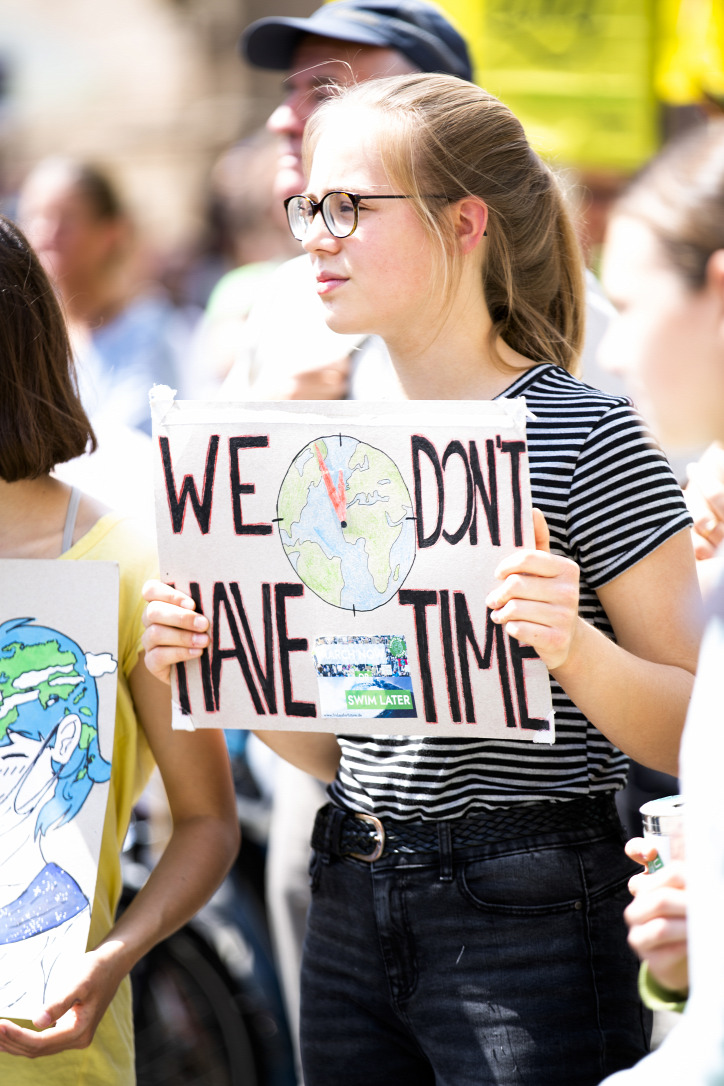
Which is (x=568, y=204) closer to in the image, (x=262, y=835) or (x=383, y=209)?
(x=383, y=209)

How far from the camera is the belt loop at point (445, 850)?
1653mm

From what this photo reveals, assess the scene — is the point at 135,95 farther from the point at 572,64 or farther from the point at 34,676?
the point at 34,676

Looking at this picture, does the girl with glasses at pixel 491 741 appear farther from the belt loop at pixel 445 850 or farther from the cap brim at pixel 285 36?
the cap brim at pixel 285 36

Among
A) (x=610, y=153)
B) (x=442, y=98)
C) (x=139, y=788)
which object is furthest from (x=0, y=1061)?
(x=610, y=153)

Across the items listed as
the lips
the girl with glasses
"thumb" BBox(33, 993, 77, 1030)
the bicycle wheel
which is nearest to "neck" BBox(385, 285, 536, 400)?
the girl with glasses

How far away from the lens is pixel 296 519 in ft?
5.32

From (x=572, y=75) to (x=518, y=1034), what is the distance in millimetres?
3675

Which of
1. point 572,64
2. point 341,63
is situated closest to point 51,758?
point 341,63

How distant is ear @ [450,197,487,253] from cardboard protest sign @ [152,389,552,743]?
32 centimetres

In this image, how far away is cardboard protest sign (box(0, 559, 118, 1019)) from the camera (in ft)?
5.41

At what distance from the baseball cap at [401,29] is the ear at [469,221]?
4.13 feet

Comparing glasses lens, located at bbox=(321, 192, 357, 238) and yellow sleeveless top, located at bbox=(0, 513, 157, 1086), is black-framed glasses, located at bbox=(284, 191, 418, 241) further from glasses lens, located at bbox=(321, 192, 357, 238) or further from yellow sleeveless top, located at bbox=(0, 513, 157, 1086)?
yellow sleeveless top, located at bbox=(0, 513, 157, 1086)

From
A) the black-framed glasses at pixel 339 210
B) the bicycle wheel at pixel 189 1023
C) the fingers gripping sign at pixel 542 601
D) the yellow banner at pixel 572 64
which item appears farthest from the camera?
the yellow banner at pixel 572 64

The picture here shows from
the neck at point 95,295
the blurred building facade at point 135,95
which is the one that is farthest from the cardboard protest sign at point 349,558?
the blurred building facade at point 135,95
